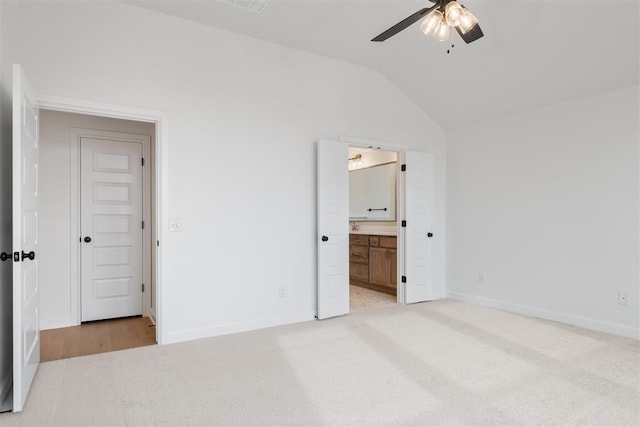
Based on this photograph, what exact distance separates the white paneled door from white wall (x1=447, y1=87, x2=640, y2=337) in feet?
13.5

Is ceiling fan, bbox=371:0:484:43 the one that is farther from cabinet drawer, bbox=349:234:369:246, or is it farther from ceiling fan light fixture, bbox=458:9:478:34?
cabinet drawer, bbox=349:234:369:246

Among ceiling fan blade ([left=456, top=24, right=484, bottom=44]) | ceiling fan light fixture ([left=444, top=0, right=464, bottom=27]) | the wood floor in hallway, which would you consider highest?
ceiling fan light fixture ([left=444, top=0, right=464, bottom=27])

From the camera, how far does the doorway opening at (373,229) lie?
502 centimetres

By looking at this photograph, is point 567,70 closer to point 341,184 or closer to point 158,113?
point 341,184

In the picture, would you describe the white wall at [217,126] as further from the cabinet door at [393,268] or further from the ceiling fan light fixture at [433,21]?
the ceiling fan light fixture at [433,21]

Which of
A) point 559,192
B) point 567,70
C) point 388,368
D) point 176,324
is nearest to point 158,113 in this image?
point 176,324

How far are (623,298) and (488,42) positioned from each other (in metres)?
2.75

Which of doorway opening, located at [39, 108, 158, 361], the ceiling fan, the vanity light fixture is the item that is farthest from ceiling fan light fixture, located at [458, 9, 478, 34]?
the vanity light fixture

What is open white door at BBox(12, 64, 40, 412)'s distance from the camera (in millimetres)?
2018

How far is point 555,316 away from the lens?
3.82 metres

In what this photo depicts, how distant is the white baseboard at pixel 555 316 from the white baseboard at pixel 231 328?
2194mm

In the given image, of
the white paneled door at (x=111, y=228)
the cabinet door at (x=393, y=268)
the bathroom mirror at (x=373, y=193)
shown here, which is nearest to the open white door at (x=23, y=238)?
the white paneled door at (x=111, y=228)

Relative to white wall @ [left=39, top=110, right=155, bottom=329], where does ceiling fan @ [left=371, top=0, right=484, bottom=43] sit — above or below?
above

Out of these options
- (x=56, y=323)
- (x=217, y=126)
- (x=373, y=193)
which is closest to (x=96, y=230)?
(x=56, y=323)
